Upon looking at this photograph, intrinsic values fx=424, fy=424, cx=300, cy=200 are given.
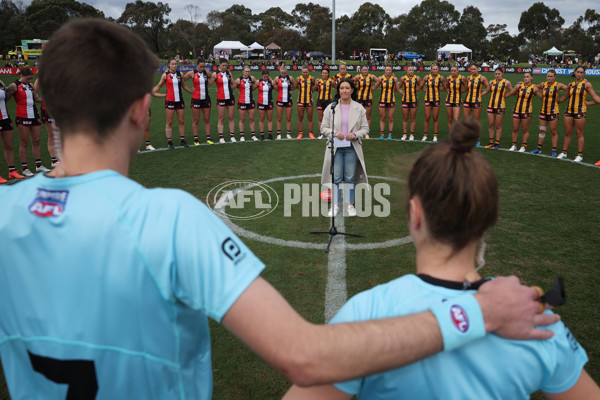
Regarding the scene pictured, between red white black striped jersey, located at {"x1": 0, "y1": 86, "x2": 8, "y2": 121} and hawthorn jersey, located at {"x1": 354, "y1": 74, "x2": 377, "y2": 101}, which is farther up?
hawthorn jersey, located at {"x1": 354, "y1": 74, "x2": 377, "y2": 101}

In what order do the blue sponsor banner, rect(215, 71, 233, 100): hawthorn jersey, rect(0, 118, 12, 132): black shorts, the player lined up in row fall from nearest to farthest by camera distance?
rect(0, 118, 12, 132): black shorts
the player lined up in row
rect(215, 71, 233, 100): hawthorn jersey
the blue sponsor banner

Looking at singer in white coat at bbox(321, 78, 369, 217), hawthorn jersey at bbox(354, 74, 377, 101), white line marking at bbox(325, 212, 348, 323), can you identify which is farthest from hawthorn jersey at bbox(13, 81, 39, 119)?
hawthorn jersey at bbox(354, 74, 377, 101)

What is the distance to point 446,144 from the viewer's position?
1483 mm

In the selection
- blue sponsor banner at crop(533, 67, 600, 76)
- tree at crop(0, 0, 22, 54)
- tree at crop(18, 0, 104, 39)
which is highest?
tree at crop(18, 0, 104, 39)

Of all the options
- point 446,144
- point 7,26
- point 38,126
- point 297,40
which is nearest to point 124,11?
point 7,26

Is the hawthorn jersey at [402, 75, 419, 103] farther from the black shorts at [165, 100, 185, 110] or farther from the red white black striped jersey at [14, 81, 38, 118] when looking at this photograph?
the red white black striped jersey at [14, 81, 38, 118]

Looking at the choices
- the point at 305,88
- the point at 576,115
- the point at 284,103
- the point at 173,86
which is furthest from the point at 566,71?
the point at 173,86

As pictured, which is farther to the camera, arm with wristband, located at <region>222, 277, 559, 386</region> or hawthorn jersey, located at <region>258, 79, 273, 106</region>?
hawthorn jersey, located at <region>258, 79, 273, 106</region>

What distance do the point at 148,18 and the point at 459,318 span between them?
8954 centimetres

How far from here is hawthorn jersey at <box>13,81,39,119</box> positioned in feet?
33.7

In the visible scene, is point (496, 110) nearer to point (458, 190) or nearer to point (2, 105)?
point (458, 190)

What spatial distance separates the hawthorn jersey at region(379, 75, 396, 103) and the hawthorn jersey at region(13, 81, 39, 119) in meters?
10.4

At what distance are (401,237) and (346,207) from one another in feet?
5.28

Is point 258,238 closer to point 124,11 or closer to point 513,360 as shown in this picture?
point 513,360
